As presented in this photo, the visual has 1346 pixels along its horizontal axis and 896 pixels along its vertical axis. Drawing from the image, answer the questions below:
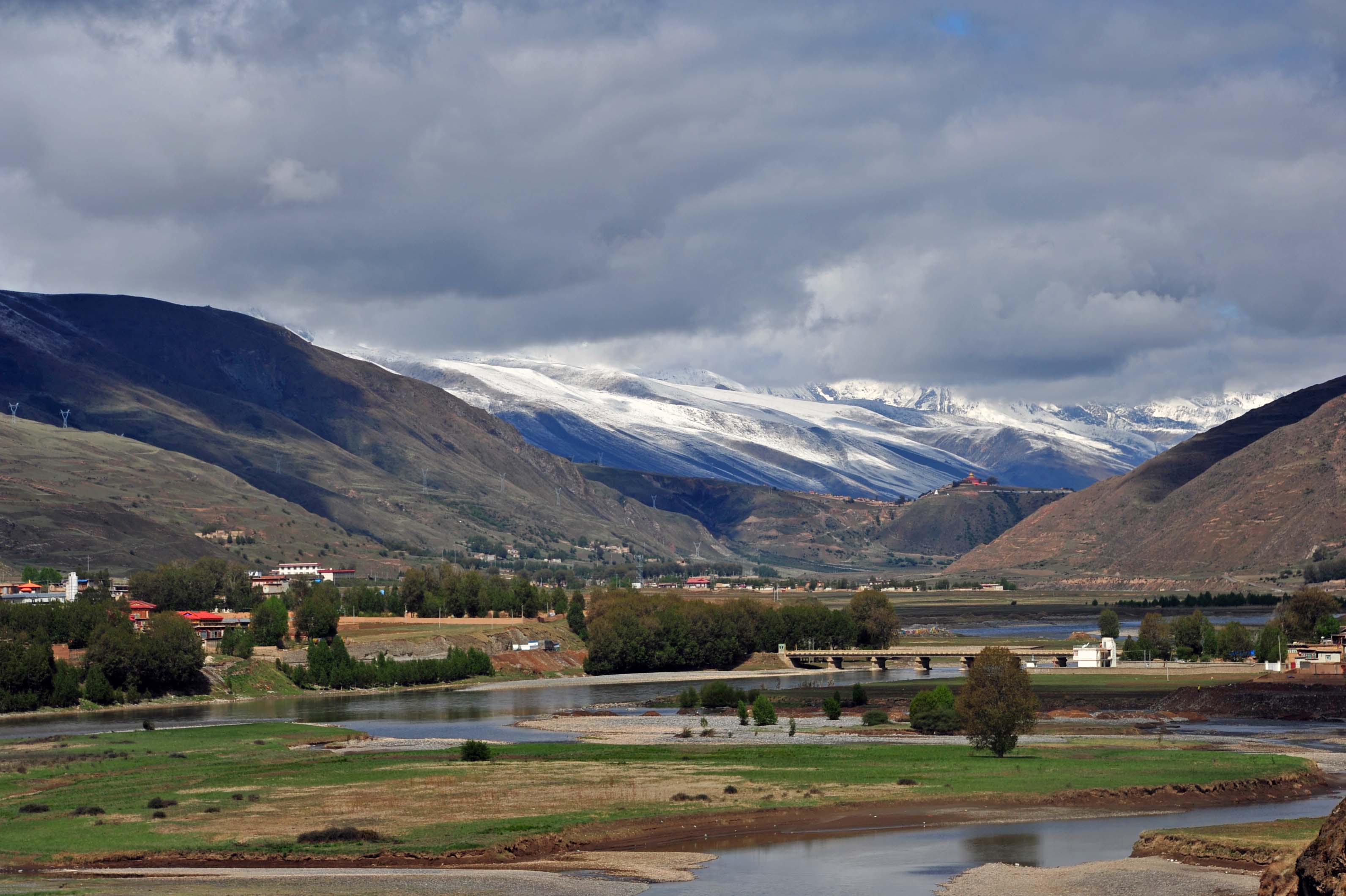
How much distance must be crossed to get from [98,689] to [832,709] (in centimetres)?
7298

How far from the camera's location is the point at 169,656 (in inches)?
6496

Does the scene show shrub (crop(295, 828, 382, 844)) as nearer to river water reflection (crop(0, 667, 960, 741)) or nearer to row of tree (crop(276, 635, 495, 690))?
river water reflection (crop(0, 667, 960, 741))

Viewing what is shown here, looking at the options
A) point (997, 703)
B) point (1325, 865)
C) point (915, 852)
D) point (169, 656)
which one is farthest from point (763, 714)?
point (1325, 865)

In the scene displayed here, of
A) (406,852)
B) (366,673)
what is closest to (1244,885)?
(406,852)

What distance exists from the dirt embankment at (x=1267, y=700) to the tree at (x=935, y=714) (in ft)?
80.6

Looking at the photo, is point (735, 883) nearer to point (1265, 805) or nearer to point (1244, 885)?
point (1244, 885)

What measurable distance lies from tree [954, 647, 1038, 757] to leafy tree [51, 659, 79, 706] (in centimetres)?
9245

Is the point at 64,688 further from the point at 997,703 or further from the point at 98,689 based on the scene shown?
the point at 997,703

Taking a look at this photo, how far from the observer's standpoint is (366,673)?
185625 millimetres

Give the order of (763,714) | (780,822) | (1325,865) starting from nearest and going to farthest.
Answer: (1325,865) < (780,822) < (763,714)

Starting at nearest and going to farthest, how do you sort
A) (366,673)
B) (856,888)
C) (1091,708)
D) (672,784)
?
(856,888) < (672,784) < (1091,708) < (366,673)

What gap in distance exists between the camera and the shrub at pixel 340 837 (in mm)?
68562

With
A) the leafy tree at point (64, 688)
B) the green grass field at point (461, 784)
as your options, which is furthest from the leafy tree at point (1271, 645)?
the leafy tree at point (64, 688)

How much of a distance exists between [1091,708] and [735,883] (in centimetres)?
8366
